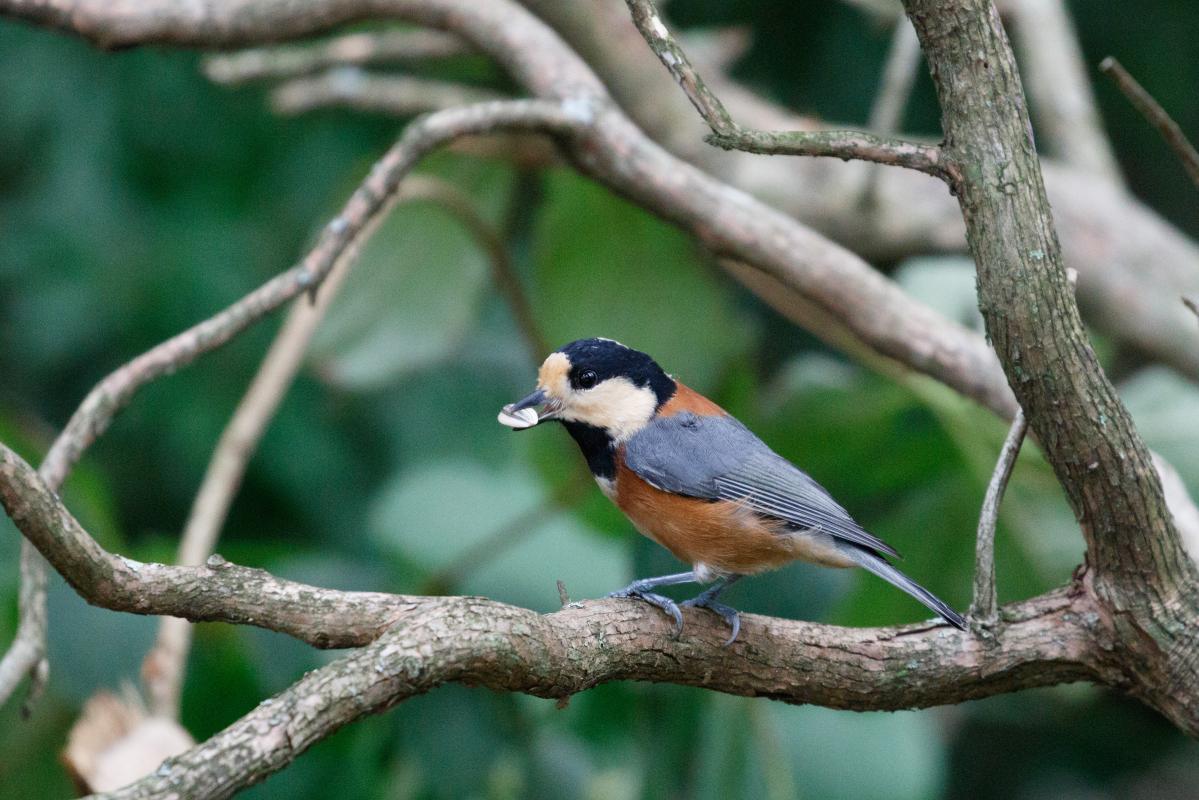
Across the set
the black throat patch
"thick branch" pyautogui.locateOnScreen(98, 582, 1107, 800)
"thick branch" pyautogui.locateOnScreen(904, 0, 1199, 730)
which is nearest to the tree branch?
the black throat patch

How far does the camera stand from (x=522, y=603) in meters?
3.51

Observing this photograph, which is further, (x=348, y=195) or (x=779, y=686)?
(x=348, y=195)

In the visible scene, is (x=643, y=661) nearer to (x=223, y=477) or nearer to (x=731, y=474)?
(x=731, y=474)

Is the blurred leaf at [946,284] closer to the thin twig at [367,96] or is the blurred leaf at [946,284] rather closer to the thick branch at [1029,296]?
the thin twig at [367,96]

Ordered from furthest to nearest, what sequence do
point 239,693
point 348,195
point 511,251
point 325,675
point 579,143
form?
1. point 511,251
2. point 348,195
3. point 239,693
4. point 579,143
5. point 325,675

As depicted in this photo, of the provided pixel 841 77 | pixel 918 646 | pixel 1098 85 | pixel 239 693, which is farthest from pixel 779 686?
pixel 1098 85

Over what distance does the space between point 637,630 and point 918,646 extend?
0.45 metres

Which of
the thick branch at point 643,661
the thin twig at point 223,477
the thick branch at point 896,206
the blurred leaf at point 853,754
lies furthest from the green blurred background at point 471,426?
the thick branch at point 643,661

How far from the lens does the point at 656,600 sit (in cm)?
190

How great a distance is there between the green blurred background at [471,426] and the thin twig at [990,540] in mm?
1154

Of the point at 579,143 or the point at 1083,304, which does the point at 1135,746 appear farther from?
the point at 579,143

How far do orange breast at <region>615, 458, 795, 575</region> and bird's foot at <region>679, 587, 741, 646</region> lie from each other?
0.20m

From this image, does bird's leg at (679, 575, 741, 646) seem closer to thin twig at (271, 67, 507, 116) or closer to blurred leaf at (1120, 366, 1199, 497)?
blurred leaf at (1120, 366, 1199, 497)

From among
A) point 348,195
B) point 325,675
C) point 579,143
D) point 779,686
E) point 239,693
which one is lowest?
point 325,675
